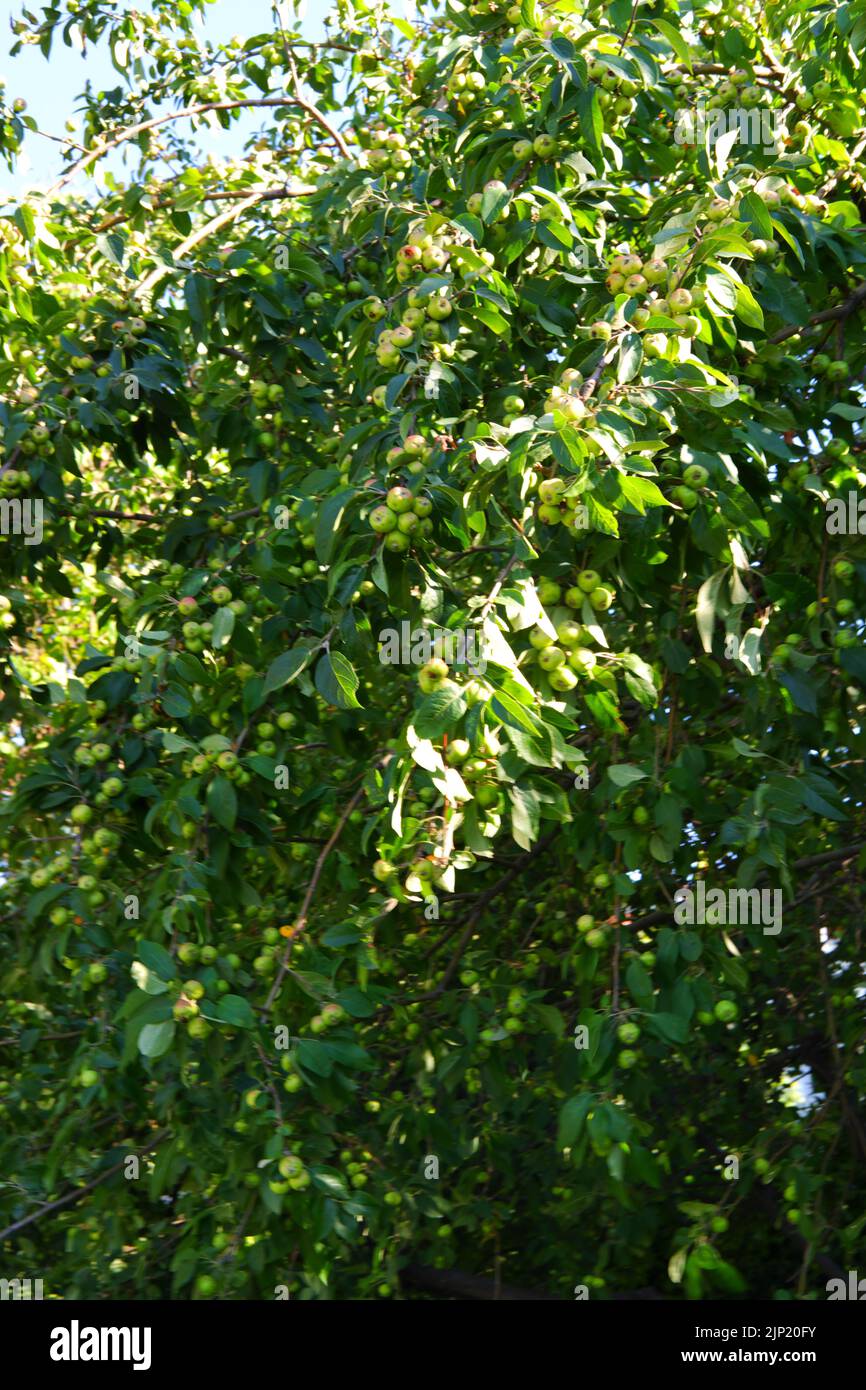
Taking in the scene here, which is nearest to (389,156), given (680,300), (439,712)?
(680,300)

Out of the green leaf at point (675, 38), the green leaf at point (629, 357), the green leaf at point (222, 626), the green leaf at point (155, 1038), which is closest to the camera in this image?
the green leaf at point (629, 357)

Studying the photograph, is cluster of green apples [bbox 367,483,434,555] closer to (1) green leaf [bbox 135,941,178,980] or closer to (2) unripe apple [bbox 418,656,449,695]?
(2) unripe apple [bbox 418,656,449,695]

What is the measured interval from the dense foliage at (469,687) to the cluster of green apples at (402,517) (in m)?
0.01

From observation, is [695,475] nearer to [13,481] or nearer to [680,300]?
[680,300]

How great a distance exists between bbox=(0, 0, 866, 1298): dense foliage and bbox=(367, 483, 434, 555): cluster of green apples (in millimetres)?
12

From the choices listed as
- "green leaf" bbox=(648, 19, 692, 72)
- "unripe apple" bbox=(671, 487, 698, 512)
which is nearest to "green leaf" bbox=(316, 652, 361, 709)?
"unripe apple" bbox=(671, 487, 698, 512)

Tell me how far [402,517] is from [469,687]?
1.59ft

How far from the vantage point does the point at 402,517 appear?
2.59 metres

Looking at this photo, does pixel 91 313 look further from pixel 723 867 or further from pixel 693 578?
pixel 723 867

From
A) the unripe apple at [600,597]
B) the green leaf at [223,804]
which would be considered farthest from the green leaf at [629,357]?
the green leaf at [223,804]

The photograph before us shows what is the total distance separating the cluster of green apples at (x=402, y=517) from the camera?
8.44ft

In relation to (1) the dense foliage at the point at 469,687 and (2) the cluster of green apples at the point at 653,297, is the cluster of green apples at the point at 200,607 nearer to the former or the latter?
(1) the dense foliage at the point at 469,687
